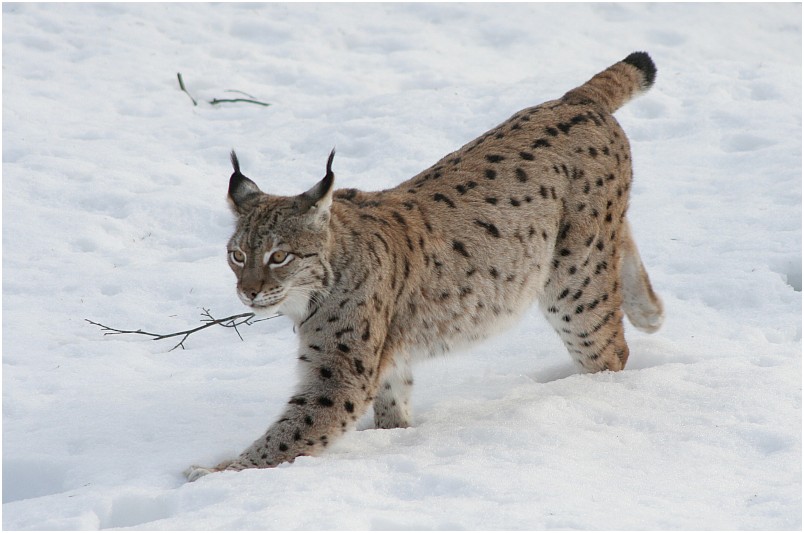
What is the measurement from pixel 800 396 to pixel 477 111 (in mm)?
5216

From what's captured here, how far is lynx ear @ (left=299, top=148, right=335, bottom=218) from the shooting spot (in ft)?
17.5

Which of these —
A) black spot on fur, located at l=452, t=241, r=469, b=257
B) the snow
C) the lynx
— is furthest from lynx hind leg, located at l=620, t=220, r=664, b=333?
black spot on fur, located at l=452, t=241, r=469, b=257

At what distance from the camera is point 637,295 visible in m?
7.12

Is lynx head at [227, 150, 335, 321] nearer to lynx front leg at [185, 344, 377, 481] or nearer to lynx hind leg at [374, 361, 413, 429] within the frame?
lynx front leg at [185, 344, 377, 481]

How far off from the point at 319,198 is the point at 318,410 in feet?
3.49

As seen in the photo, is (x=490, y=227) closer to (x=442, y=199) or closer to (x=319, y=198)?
(x=442, y=199)

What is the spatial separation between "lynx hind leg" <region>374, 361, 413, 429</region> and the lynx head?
2.60 ft

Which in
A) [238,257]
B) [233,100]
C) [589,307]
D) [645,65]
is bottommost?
[589,307]

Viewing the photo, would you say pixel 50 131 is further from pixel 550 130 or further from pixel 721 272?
pixel 721 272

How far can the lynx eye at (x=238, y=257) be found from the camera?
5375 mm

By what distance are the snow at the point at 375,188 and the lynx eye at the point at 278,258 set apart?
0.98 meters

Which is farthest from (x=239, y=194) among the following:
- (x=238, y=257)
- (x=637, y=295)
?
(x=637, y=295)

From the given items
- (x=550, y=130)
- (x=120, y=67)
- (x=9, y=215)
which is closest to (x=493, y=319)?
(x=550, y=130)

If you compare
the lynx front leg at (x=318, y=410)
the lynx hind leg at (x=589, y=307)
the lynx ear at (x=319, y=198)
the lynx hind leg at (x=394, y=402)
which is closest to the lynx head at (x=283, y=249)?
the lynx ear at (x=319, y=198)
